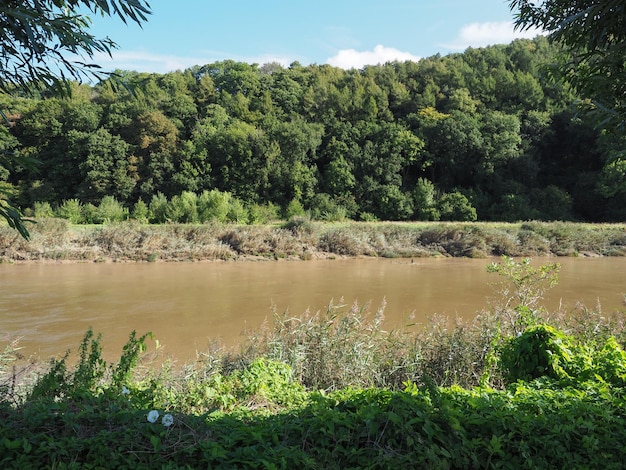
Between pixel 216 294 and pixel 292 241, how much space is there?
30.6 ft

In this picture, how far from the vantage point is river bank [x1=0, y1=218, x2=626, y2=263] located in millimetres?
19062

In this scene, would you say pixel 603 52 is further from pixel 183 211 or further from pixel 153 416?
pixel 183 211

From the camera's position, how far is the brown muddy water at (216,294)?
28.7 ft

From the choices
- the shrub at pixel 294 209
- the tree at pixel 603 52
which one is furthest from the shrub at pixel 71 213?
the tree at pixel 603 52

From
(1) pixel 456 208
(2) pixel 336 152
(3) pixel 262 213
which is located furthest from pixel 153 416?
(2) pixel 336 152

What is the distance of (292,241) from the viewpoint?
21719 mm

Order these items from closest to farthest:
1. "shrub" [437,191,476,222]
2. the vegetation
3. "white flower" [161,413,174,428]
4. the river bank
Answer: the vegetation < "white flower" [161,413,174,428] < the river bank < "shrub" [437,191,476,222]

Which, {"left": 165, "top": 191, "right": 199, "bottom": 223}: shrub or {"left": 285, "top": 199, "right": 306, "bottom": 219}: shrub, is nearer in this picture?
{"left": 165, "top": 191, "right": 199, "bottom": 223}: shrub

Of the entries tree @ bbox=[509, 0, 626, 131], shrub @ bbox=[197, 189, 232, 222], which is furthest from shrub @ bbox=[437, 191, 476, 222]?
tree @ bbox=[509, 0, 626, 131]

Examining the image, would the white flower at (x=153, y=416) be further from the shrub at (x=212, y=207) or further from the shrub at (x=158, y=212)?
the shrub at (x=158, y=212)

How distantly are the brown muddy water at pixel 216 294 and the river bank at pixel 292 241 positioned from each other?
47.4 inches

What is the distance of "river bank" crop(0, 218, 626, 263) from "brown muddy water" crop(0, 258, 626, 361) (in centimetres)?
120

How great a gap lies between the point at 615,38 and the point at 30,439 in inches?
166

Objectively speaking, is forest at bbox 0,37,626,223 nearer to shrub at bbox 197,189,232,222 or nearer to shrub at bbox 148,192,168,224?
shrub at bbox 197,189,232,222
